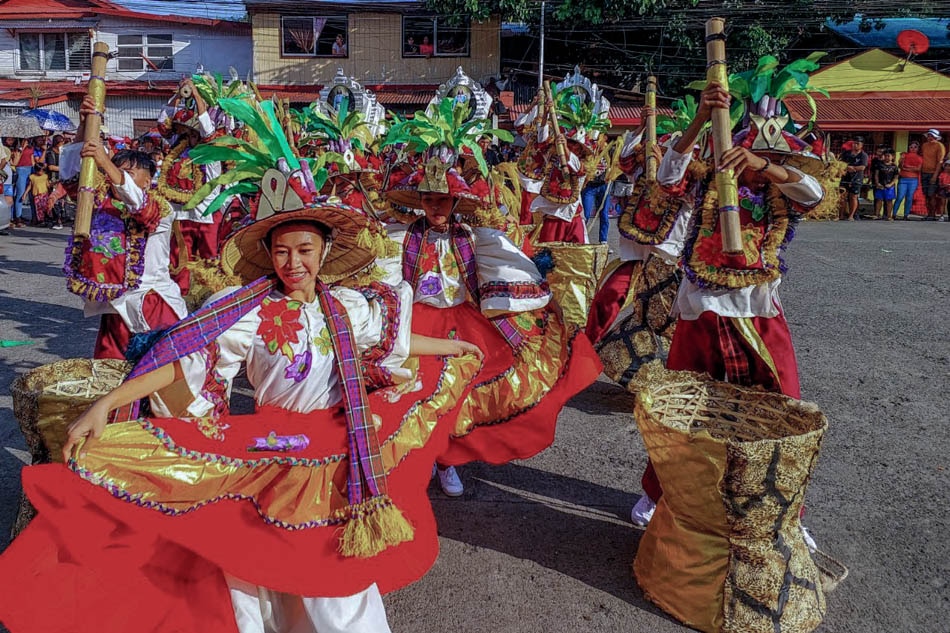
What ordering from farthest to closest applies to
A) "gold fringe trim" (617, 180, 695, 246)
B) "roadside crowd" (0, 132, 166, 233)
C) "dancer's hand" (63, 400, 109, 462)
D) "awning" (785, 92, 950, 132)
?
"awning" (785, 92, 950, 132) < "roadside crowd" (0, 132, 166, 233) < "gold fringe trim" (617, 180, 695, 246) < "dancer's hand" (63, 400, 109, 462)

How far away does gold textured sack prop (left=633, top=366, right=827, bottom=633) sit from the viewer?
2791mm

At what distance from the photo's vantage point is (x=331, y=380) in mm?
2773

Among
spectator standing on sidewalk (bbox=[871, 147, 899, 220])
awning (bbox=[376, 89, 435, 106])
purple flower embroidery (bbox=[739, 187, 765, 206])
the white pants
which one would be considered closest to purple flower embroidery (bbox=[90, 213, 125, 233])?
the white pants

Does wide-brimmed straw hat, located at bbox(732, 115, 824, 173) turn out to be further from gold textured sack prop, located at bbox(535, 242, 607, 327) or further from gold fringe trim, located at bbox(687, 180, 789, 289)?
gold textured sack prop, located at bbox(535, 242, 607, 327)

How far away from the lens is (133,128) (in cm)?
2617

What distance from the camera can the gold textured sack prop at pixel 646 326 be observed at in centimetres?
577

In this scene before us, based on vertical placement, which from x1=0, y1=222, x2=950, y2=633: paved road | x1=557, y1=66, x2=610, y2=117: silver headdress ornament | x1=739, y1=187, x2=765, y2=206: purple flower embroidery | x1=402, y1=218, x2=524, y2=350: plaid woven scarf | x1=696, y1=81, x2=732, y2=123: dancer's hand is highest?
x1=557, y1=66, x2=610, y2=117: silver headdress ornament

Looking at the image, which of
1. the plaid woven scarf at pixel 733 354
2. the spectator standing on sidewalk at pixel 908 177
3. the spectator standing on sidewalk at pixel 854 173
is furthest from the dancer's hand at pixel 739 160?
the spectator standing on sidewalk at pixel 908 177

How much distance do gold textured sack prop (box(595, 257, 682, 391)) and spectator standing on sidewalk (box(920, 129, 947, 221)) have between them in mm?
16577

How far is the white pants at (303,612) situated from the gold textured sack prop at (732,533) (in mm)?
1177

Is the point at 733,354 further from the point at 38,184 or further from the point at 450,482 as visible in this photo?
the point at 38,184

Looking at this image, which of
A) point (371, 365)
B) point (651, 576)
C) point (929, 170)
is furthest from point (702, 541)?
point (929, 170)

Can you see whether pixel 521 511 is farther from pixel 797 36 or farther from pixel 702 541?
pixel 797 36

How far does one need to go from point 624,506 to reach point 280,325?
2096 mm
